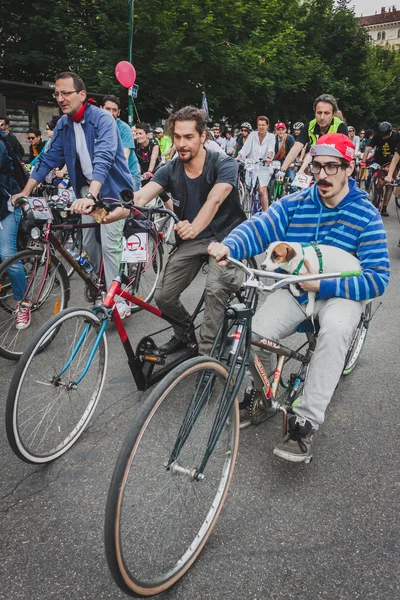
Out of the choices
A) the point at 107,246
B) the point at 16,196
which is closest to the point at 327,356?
the point at 107,246

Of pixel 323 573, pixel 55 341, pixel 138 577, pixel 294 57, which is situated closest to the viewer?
pixel 138 577

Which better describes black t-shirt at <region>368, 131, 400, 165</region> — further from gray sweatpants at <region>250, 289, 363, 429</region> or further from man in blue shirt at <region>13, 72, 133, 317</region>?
gray sweatpants at <region>250, 289, 363, 429</region>

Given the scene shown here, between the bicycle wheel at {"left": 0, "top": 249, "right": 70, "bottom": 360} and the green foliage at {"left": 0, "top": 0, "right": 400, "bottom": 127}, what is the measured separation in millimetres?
17634

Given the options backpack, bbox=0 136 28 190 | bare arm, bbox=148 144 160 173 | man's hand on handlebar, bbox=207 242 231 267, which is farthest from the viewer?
bare arm, bbox=148 144 160 173

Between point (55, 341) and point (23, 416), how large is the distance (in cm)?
51

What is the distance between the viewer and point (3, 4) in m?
19.9

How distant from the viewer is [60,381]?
2627 mm

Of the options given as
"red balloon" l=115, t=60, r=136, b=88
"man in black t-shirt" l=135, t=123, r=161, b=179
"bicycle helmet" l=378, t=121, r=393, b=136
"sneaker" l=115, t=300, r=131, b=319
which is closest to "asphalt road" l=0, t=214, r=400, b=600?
"sneaker" l=115, t=300, r=131, b=319

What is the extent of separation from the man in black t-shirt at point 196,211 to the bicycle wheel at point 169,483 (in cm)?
118

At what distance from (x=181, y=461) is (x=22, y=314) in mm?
2502

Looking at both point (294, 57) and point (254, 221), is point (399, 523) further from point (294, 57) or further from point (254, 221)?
point (294, 57)

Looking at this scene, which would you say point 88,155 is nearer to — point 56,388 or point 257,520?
point 56,388

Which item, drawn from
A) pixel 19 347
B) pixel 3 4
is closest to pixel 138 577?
pixel 19 347

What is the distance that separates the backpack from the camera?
4.04m
